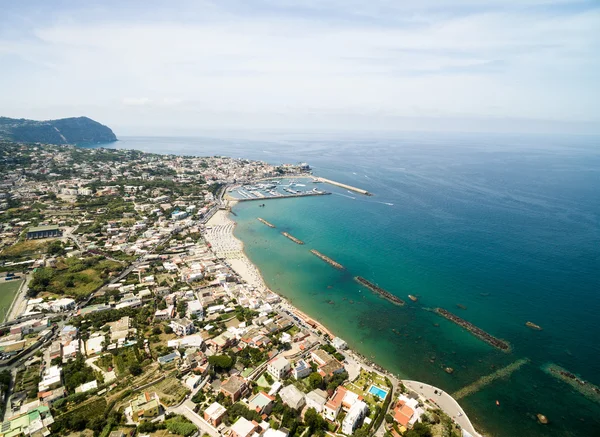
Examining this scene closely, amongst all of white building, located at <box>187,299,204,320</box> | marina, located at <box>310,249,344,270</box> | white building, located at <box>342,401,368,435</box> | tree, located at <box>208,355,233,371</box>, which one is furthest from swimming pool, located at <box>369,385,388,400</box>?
marina, located at <box>310,249,344,270</box>

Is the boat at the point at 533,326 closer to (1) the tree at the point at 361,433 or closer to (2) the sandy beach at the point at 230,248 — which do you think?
(1) the tree at the point at 361,433

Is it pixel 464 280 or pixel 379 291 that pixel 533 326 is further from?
pixel 379 291

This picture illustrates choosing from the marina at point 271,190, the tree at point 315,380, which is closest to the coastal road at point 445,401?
the tree at point 315,380

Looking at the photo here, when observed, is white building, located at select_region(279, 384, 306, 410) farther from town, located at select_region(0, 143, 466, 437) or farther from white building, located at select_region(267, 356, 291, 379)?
white building, located at select_region(267, 356, 291, 379)

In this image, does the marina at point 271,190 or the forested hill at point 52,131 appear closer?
the marina at point 271,190

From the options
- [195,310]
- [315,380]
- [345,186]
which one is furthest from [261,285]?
[345,186]

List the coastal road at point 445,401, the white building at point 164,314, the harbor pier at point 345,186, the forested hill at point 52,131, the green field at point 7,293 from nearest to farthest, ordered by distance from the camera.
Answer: the coastal road at point 445,401 < the white building at point 164,314 < the green field at point 7,293 < the harbor pier at point 345,186 < the forested hill at point 52,131

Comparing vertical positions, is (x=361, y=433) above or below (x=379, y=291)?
above
